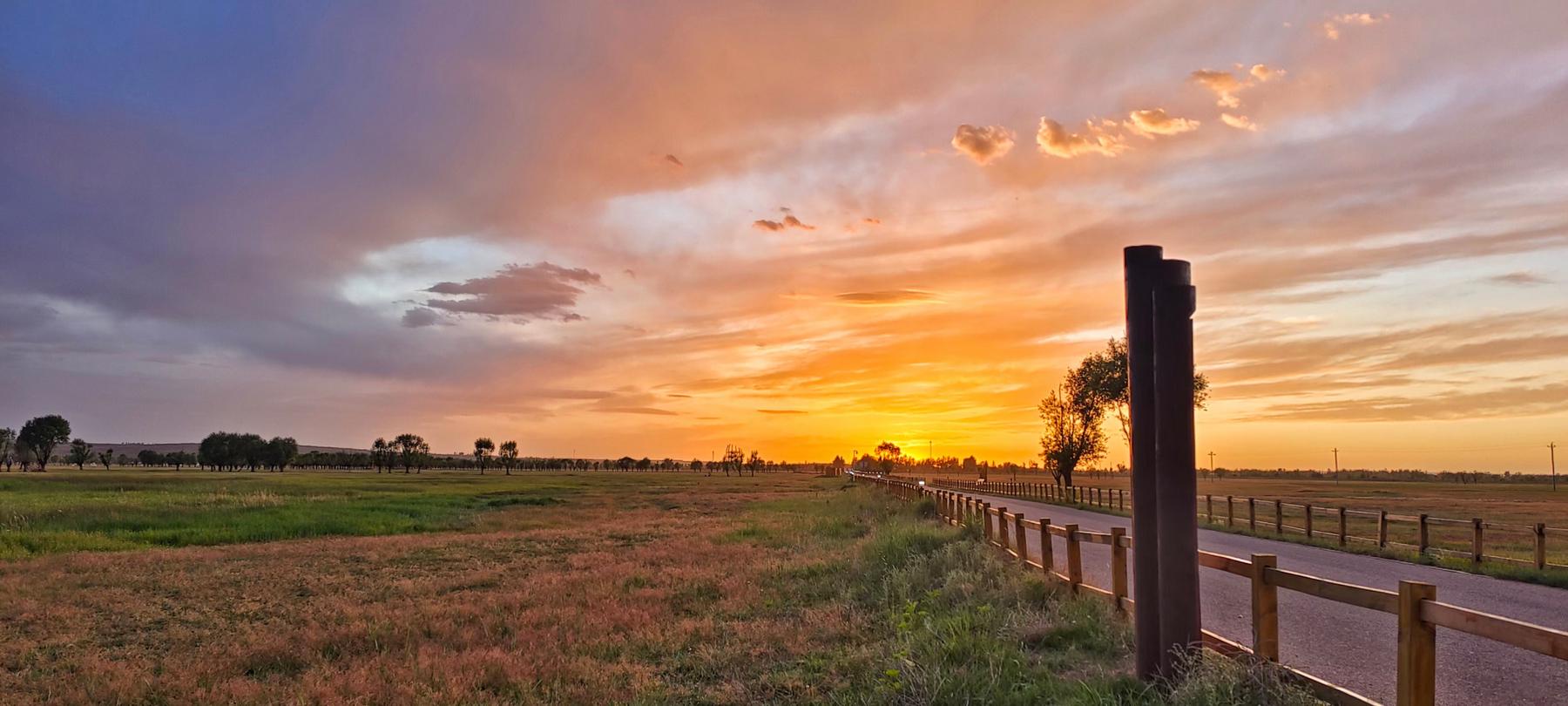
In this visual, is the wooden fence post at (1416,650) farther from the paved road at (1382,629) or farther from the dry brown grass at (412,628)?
the dry brown grass at (412,628)

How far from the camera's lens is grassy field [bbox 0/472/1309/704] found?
870 cm

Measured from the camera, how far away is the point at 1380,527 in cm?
1934

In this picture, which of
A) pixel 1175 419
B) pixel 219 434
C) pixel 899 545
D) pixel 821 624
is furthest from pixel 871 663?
pixel 219 434

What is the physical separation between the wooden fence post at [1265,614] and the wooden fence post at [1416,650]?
1167 millimetres

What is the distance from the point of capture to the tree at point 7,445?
16524cm

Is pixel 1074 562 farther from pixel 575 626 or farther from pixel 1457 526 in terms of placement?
pixel 1457 526

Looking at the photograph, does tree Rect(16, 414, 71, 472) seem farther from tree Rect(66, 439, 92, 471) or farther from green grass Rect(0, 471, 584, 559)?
green grass Rect(0, 471, 584, 559)

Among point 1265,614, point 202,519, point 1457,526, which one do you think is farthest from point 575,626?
point 1457,526

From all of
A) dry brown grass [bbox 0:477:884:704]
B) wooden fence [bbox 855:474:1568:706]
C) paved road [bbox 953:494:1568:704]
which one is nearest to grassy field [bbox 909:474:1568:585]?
paved road [bbox 953:494:1568:704]

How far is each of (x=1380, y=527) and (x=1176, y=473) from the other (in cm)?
1651

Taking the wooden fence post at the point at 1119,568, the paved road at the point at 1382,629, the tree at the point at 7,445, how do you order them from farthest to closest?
the tree at the point at 7,445 → the wooden fence post at the point at 1119,568 → the paved road at the point at 1382,629

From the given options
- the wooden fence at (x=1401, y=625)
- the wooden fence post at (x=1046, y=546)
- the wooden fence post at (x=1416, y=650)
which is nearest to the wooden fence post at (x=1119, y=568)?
the wooden fence at (x=1401, y=625)

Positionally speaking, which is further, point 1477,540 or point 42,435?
point 42,435

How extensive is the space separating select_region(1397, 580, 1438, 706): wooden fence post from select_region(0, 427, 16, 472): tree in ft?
705
